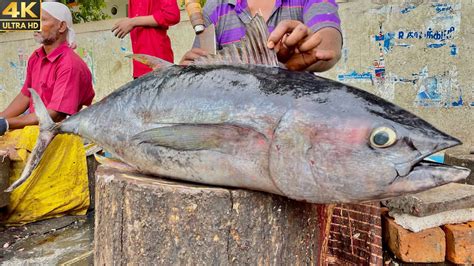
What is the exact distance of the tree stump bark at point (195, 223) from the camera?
4.97ft

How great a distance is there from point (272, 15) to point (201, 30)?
49 centimetres

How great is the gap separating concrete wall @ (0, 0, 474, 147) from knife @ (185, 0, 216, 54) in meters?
2.84

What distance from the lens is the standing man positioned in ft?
5.42

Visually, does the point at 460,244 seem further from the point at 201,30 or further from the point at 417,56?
the point at 417,56

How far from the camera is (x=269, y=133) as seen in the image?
139cm

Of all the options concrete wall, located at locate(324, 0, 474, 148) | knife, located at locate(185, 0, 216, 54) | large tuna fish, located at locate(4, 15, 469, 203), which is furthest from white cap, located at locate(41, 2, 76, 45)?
concrete wall, located at locate(324, 0, 474, 148)

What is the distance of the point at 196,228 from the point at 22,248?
2.39 metres

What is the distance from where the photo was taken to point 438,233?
2.64 meters

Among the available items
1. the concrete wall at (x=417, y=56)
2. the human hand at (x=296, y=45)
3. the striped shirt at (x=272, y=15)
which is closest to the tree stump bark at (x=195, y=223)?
the human hand at (x=296, y=45)

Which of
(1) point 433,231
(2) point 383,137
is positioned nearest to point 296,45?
(2) point 383,137

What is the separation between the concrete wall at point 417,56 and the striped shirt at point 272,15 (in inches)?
94.2

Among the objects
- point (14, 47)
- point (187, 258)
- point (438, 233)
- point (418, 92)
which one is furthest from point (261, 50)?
point (14, 47)

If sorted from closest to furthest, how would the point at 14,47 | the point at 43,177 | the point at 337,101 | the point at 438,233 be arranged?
the point at 337,101, the point at 438,233, the point at 43,177, the point at 14,47

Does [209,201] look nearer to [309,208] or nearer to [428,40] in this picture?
[309,208]
